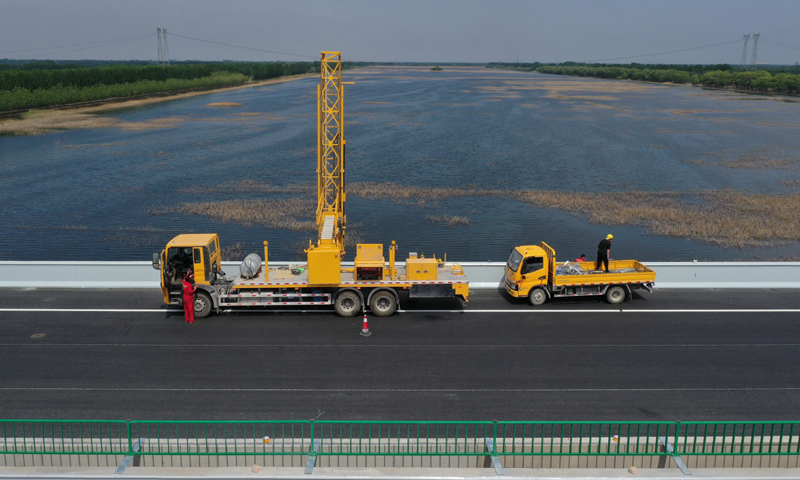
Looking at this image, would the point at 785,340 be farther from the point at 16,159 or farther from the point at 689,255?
the point at 16,159

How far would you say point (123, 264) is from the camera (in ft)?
69.5

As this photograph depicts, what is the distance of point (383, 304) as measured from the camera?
749 inches

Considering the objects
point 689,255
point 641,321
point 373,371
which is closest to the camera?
point 373,371

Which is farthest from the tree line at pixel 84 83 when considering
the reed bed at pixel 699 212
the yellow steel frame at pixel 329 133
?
the yellow steel frame at pixel 329 133

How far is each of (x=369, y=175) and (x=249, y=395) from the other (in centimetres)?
4240

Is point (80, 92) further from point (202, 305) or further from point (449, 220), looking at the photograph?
point (202, 305)

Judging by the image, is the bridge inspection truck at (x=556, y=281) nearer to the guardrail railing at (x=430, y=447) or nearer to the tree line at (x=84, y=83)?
the guardrail railing at (x=430, y=447)

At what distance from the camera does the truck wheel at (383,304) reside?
62.0ft

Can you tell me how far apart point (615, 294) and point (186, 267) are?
1315 centimetres

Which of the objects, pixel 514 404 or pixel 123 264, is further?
pixel 123 264

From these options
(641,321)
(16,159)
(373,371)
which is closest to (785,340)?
(641,321)

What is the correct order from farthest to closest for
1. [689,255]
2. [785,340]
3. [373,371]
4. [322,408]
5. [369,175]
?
1. [369,175]
2. [689,255]
3. [785,340]
4. [373,371]
5. [322,408]

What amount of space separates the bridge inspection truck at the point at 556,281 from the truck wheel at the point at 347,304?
4979 millimetres

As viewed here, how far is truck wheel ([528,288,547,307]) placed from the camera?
2005cm
